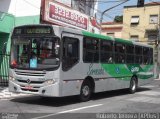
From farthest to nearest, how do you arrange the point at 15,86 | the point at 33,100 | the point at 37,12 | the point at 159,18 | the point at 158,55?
the point at 159,18 → the point at 158,55 → the point at 37,12 → the point at 33,100 → the point at 15,86

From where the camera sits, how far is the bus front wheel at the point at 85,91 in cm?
1468

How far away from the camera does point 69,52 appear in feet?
44.9

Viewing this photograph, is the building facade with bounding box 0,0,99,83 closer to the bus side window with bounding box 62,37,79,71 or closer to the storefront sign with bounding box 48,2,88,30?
the storefront sign with bounding box 48,2,88,30

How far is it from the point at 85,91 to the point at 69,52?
6.51 feet

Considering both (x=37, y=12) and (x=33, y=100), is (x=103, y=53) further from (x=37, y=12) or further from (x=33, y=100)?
(x=37, y=12)

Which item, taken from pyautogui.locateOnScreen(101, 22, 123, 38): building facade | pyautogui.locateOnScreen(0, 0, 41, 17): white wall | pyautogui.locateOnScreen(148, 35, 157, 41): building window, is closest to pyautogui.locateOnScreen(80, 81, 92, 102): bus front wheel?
pyautogui.locateOnScreen(0, 0, 41, 17): white wall

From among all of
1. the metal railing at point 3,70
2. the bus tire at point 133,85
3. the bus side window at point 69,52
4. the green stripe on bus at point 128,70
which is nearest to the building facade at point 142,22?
the green stripe on bus at point 128,70

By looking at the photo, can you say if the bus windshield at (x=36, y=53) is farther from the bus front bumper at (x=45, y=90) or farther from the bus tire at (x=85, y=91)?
the bus tire at (x=85, y=91)

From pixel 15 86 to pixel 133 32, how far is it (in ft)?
156

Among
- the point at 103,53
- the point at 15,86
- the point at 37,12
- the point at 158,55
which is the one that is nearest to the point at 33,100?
the point at 15,86

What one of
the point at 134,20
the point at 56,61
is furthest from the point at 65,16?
the point at 134,20

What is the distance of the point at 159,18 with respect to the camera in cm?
5722

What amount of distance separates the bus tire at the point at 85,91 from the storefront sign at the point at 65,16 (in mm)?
8371

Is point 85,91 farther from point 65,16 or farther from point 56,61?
point 65,16
